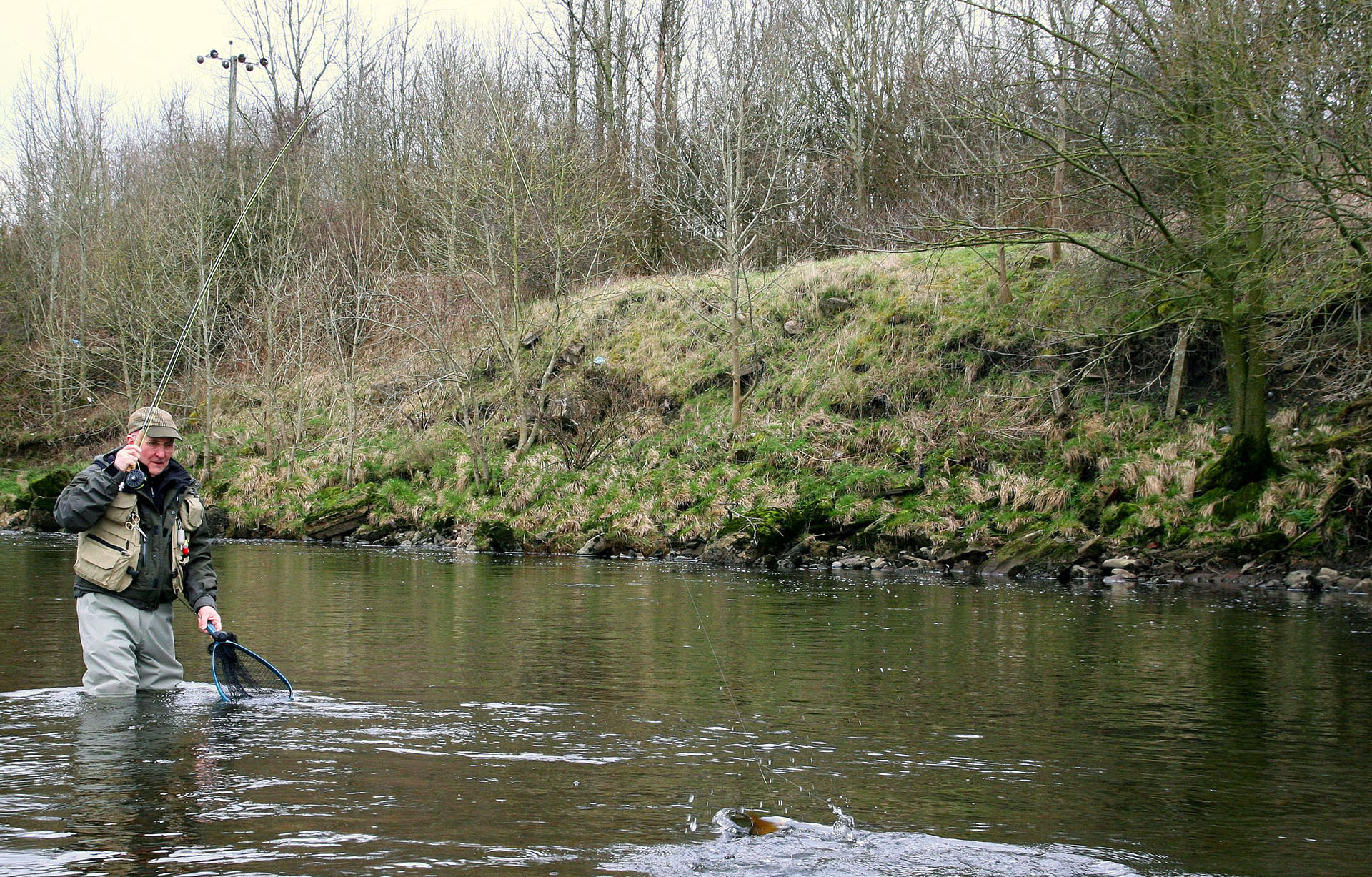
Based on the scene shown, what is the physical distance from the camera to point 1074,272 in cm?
2608

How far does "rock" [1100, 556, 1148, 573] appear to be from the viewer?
1877 centimetres

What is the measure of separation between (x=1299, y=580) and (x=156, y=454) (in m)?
15.8

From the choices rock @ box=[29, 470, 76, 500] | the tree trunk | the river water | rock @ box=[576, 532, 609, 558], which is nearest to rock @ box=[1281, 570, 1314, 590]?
the river water

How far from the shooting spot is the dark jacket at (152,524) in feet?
22.3

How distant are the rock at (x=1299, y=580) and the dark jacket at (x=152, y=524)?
15213 millimetres

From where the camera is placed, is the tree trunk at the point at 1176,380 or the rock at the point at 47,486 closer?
the tree trunk at the point at 1176,380

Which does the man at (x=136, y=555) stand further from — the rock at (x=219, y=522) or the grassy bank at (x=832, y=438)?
the rock at (x=219, y=522)

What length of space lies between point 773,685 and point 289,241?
2713 centimetres

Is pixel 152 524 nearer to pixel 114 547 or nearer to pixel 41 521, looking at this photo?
pixel 114 547

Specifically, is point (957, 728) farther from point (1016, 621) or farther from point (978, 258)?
point (978, 258)

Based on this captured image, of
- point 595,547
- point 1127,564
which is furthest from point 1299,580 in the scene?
point 595,547

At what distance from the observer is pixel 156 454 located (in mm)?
7168

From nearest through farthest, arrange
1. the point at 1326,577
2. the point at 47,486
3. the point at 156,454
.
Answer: the point at 156,454 → the point at 1326,577 → the point at 47,486

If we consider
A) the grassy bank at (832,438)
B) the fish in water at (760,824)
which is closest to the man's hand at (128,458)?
the fish in water at (760,824)
